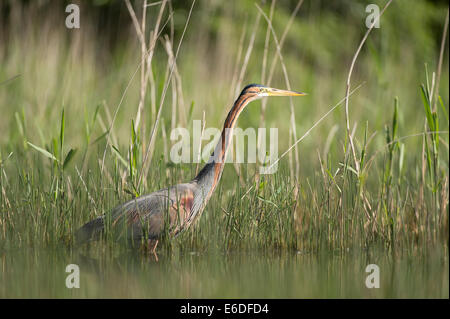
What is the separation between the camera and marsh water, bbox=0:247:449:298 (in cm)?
294

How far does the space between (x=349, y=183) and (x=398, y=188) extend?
Answer: 1.14 feet

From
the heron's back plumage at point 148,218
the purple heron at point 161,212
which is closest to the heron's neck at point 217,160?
the purple heron at point 161,212

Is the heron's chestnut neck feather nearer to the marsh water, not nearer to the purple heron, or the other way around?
the purple heron

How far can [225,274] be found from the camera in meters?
3.23

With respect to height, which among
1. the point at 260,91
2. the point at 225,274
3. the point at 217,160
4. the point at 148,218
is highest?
the point at 260,91

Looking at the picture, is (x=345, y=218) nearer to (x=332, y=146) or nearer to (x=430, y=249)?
(x=430, y=249)

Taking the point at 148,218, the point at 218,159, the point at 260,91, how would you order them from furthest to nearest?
the point at 260,91
the point at 218,159
the point at 148,218

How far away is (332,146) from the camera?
6250 millimetres

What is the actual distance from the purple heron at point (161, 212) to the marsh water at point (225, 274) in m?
0.15

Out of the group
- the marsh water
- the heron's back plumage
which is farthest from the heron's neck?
the marsh water

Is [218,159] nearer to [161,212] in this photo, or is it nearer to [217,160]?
[217,160]

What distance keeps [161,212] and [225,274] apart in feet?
2.48

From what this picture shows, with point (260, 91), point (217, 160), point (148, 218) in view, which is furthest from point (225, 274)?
point (260, 91)

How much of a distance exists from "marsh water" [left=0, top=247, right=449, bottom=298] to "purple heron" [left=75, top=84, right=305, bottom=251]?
15 centimetres
